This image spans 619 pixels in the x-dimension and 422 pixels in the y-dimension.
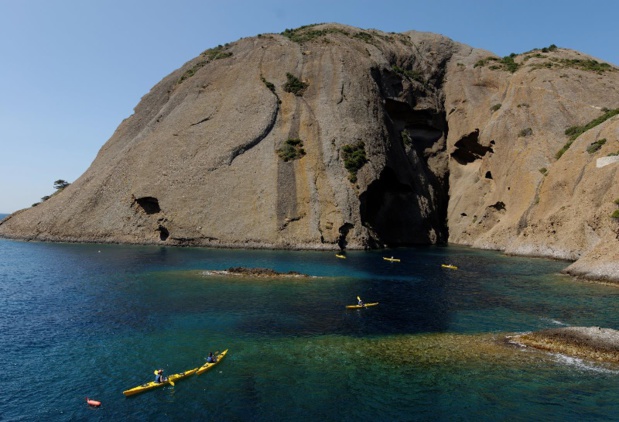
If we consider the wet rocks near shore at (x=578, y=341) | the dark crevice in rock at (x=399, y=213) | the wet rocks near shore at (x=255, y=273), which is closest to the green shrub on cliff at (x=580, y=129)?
the dark crevice in rock at (x=399, y=213)

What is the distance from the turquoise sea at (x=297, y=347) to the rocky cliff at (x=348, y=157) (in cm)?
3129

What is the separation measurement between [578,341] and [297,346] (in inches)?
752

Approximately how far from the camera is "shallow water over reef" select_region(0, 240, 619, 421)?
2231cm

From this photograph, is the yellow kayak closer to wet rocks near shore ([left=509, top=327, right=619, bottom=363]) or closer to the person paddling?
the person paddling

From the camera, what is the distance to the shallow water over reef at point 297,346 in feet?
73.2

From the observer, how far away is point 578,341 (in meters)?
30.3

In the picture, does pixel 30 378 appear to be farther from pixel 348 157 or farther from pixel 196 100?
pixel 196 100

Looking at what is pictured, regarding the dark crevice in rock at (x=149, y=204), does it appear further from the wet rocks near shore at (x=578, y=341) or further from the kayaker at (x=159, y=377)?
the wet rocks near shore at (x=578, y=341)

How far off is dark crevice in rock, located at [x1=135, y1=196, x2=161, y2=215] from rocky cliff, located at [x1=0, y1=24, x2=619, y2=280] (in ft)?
0.98

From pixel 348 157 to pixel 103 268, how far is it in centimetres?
5645

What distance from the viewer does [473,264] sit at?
2916 inches

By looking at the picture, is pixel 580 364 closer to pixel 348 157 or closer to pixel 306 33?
pixel 348 157

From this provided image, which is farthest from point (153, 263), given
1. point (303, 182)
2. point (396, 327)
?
point (396, 327)

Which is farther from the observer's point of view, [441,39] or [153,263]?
[441,39]
